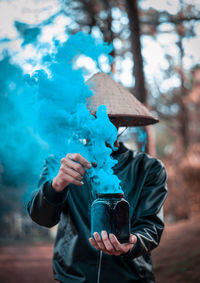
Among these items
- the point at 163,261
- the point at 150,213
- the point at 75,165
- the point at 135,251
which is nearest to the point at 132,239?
the point at 135,251

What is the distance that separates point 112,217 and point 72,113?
30.7 inches

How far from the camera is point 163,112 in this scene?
556 inches

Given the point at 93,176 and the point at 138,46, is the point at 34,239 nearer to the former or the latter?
the point at 138,46

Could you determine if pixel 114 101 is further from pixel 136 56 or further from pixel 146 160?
pixel 136 56

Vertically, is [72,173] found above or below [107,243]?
above

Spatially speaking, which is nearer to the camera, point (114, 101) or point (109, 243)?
point (109, 243)

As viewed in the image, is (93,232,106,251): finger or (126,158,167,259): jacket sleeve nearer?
(93,232,106,251): finger

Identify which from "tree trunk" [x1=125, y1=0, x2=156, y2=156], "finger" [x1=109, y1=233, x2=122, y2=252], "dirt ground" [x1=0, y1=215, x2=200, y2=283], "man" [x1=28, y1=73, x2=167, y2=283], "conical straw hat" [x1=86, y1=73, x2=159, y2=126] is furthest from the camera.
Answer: "tree trunk" [x1=125, y1=0, x2=156, y2=156]

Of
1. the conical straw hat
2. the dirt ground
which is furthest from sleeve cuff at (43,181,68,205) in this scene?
the dirt ground

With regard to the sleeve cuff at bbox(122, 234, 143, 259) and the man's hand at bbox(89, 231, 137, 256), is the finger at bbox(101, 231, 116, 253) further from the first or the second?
the sleeve cuff at bbox(122, 234, 143, 259)

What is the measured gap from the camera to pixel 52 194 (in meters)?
1.74

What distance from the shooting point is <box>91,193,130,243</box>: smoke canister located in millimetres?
1517

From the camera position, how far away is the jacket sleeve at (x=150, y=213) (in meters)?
1.76

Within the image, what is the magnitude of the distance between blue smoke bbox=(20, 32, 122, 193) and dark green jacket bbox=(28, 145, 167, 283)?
247 millimetres
